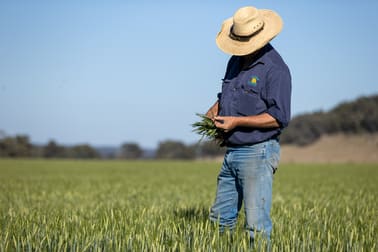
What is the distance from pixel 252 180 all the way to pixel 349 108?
108 metres

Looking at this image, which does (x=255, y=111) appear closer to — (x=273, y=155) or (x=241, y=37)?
(x=273, y=155)

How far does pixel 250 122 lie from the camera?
468 centimetres

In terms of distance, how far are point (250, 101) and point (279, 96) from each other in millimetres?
300

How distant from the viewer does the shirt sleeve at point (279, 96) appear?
15.2ft

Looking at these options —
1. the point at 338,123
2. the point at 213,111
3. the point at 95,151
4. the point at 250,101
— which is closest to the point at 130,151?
the point at 95,151

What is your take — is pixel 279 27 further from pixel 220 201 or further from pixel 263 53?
pixel 220 201

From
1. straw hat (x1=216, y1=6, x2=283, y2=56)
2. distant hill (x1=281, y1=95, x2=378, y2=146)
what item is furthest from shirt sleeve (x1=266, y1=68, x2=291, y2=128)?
distant hill (x1=281, y1=95, x2=378, y2=146)

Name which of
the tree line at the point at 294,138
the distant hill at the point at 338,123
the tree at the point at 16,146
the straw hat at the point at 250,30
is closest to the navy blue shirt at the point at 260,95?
the straw hat at the point at 250,30

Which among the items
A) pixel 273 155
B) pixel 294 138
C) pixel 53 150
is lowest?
pixel 273 155

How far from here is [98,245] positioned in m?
4.39

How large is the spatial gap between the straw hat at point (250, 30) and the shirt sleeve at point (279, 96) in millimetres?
318

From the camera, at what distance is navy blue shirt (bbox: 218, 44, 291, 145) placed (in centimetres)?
466

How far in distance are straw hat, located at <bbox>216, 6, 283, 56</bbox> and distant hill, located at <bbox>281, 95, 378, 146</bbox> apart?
94045mm

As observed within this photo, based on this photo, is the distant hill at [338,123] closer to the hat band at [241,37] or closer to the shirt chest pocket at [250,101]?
the hat band at [241,37]
